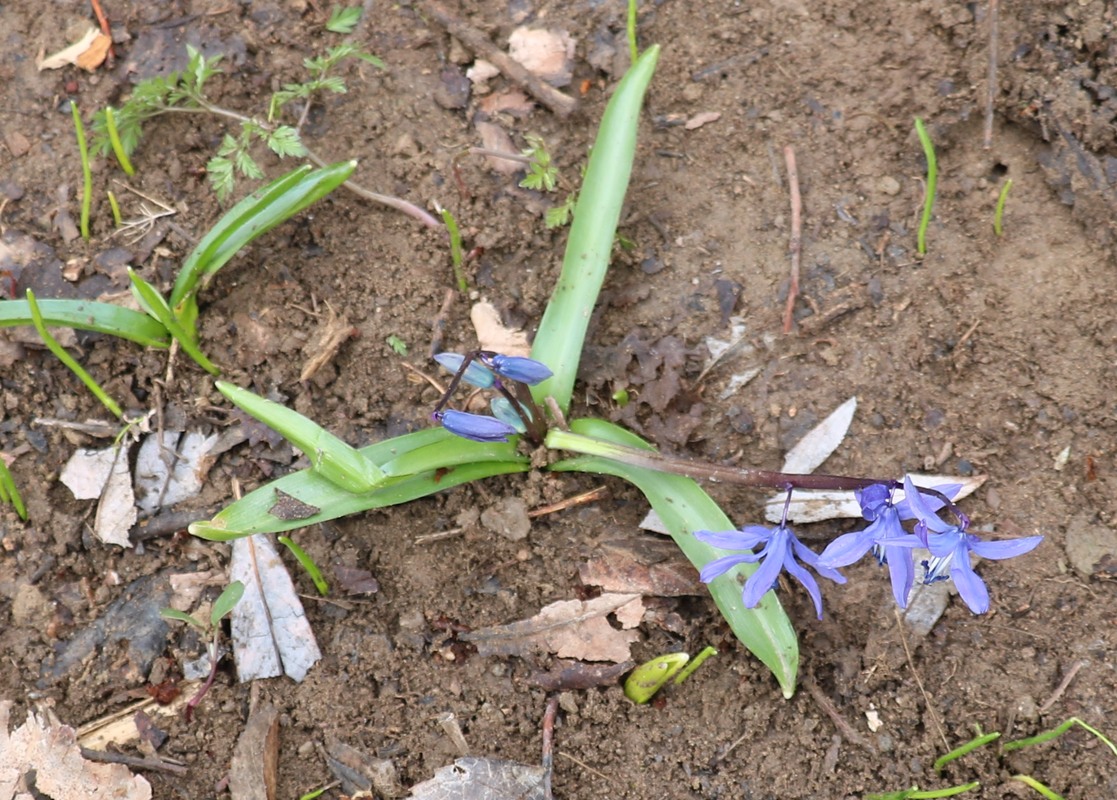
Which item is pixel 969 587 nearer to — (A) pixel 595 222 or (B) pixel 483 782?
(B) pixel 483 782

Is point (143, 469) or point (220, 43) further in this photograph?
point (220, 43)

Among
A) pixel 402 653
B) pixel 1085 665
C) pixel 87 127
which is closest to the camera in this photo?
pixel 1085 665

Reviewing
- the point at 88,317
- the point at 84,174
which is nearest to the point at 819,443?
the point at 88,317

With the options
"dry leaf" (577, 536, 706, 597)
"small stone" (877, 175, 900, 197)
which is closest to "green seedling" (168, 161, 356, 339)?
"dry leaf" (577, 536, 706, 597)

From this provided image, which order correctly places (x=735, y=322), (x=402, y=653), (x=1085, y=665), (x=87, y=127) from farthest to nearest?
(x=87, y=127) → (x=735, y=322) → (x=402, y=653) → (x=1085, y=665)

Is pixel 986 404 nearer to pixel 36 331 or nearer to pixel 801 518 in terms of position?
pixel 801 518

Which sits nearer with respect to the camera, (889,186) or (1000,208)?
(1000,208)

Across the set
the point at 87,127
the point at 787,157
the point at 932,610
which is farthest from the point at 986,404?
the point at 87,127
